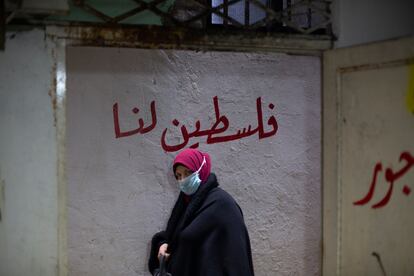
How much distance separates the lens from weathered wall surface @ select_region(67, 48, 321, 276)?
3326 mm

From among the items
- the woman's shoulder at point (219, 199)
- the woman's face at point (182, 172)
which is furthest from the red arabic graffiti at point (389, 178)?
the woman's face at point (182, 172)

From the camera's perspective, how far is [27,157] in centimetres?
322

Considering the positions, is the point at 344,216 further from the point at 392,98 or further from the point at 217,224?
the point at 217,224

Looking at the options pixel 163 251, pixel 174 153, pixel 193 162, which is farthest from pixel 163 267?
pixel 174 153

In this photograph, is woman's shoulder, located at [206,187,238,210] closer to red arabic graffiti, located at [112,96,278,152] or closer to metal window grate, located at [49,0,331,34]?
red arabic graffiti, located at [112,96,278,152]

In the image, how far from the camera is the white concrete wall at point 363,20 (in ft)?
12.0

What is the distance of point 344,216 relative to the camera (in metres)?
3.52

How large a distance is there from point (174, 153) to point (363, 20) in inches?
65.6

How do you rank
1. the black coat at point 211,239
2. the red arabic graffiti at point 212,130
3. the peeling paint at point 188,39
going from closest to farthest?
the black coat at point 211,239 → the peeling paint at point 188,39 → the red arabic graffiti at point 212,130

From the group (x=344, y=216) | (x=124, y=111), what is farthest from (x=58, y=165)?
(x=344, y=216)

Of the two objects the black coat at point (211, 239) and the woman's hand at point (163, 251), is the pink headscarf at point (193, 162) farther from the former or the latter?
the woman's hand at point (163, 251)

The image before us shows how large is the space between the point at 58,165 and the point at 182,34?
119 cm

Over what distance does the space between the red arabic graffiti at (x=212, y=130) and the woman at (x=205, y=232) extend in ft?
2.16

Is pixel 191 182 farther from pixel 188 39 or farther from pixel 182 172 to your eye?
pixel 188 39
